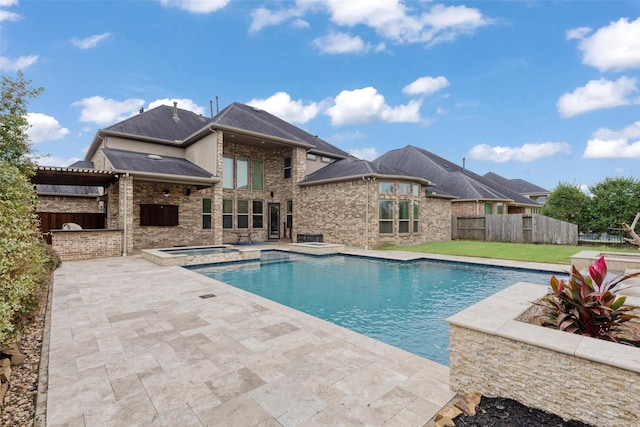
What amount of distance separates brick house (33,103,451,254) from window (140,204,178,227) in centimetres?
4

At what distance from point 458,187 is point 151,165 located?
2022 cm

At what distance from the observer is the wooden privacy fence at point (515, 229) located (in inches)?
655

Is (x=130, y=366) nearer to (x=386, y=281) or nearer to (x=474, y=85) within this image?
(x=386, y=281)

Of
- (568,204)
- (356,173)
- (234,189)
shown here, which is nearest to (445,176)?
(568,204)

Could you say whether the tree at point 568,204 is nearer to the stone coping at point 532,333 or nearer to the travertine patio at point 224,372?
the stone coping at point 532,333

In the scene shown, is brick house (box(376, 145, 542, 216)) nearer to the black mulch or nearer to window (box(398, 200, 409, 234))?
window (box(398, 200, 409, 234))

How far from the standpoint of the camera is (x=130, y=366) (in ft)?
10.9

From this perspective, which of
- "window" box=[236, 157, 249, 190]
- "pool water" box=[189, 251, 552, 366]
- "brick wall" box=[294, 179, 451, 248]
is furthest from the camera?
"window" box=[236, 157, 249, 190]

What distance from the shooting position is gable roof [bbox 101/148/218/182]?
12383mm

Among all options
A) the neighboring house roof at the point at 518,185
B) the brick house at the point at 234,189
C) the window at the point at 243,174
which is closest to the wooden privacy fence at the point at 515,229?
the brick house at the point at 234,189

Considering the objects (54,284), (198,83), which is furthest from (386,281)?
(198,83)

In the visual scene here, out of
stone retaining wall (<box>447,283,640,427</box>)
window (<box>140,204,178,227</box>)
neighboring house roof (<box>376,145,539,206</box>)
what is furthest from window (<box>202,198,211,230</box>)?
stone retaining wall (<box>447,283,640,427</box>)

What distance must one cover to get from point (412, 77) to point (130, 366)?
2328cm

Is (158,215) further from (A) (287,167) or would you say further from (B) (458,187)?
(B) (458,187)
